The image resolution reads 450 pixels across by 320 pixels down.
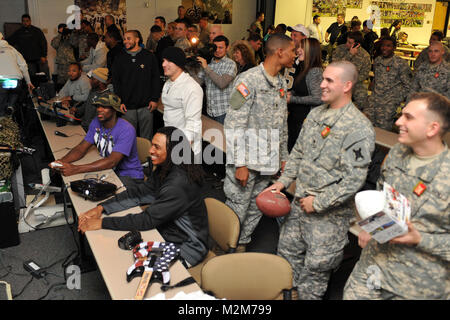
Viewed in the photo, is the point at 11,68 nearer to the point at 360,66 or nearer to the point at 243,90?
the point at 243,90

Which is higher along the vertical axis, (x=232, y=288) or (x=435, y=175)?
(x=435, y=175)

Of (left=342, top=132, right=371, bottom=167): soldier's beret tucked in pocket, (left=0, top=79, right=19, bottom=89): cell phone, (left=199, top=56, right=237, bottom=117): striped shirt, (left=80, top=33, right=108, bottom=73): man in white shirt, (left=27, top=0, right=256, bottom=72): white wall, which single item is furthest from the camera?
(left=27, top=0, right=256, bottom=72): white wall

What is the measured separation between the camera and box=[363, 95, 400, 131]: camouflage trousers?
6191 millimetres

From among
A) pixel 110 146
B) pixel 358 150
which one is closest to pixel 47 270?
pixel 110 146

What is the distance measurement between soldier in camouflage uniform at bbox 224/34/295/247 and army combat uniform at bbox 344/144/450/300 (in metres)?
1.20

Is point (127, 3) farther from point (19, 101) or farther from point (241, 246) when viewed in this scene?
point (241, 246)

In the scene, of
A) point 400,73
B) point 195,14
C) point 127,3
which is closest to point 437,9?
point 195,14

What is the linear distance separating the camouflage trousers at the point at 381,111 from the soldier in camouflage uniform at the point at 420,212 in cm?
451

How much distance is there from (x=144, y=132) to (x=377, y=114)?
366 centimetres

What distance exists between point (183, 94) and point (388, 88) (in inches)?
147

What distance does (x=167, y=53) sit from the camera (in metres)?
3.69

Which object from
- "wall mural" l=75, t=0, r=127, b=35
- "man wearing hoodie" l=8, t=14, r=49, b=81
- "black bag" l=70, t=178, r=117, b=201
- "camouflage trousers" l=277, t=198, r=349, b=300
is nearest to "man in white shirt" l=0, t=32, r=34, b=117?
"man wearing hoodie" l=8, t=14, r=49, b=81

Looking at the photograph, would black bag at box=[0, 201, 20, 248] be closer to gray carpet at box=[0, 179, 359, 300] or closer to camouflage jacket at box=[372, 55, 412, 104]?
gray carpet at box=[0, 179, 359, 300]

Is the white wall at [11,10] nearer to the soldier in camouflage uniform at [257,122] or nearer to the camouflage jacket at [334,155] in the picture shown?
the soldier in camouflage uniform at [257,122]
